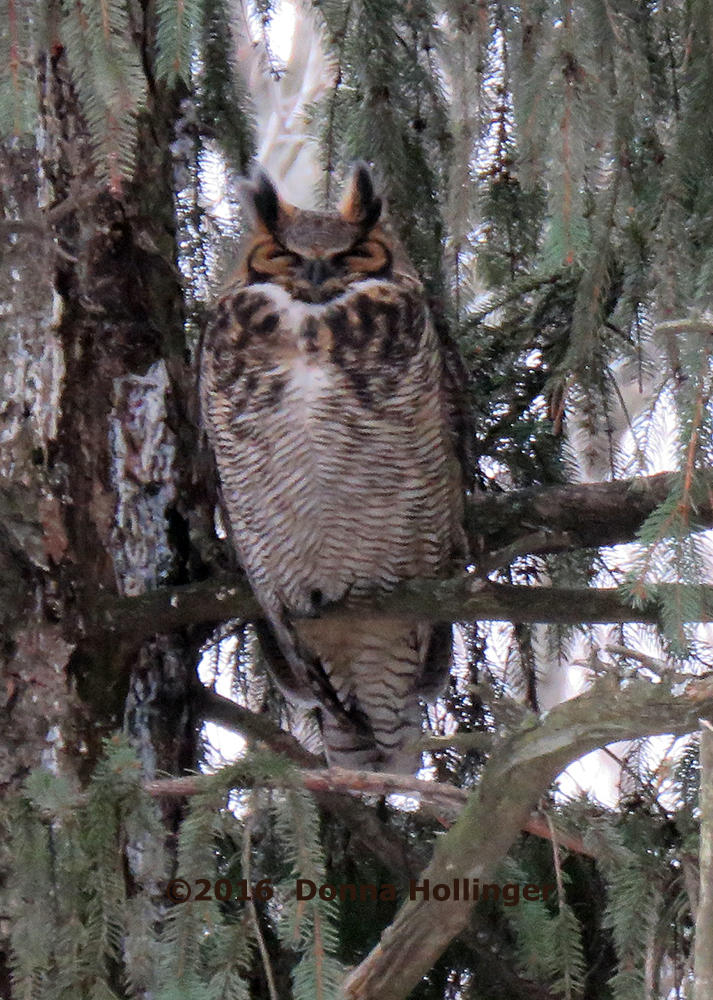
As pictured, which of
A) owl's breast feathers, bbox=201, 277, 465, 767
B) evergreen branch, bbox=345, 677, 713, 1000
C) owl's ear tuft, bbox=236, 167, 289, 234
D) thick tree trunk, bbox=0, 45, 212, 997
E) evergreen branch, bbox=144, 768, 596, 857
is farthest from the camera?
owl's ear tuft, bbox=236, 167, 289, 234

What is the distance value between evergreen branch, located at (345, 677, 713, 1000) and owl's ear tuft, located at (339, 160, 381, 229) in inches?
49.8

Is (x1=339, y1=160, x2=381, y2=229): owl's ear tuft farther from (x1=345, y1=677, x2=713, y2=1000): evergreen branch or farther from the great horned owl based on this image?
(x1=345, y1=677, x2=713, y2=1000): evergreen branch

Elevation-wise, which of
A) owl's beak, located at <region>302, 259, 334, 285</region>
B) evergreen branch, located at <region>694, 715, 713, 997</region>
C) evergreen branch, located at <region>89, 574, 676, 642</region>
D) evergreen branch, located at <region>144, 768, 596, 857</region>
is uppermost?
owl's beak, located at <region>302, 259, 334, 285</region>

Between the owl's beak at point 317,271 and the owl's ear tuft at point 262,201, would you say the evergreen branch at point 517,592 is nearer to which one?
the owl's beak at point 317,271

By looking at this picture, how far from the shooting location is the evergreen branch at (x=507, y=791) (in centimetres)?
118

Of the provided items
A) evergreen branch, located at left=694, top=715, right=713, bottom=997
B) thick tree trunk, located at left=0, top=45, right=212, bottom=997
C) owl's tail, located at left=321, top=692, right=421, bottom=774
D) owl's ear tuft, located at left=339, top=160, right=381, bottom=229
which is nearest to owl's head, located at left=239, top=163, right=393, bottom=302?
owl's ear tuft, located at left=339, top=160, right=381, bottom=229

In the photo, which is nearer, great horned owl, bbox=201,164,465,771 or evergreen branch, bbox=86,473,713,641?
evergreen branch, bbox=86,473,713,641

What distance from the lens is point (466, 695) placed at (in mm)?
2426

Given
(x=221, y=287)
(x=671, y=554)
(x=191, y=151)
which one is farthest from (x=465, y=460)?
(x=671, y=554)

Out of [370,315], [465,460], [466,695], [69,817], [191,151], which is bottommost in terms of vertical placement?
[69,817]

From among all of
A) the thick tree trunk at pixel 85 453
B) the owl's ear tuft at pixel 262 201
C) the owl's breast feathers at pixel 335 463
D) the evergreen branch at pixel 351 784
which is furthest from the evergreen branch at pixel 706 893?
the owl's ear tuft at pixel 262 201

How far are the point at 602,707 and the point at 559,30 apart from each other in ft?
2.61

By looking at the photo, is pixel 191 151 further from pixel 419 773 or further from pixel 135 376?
pixel 419 773

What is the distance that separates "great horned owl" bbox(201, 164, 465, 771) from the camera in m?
2.19
